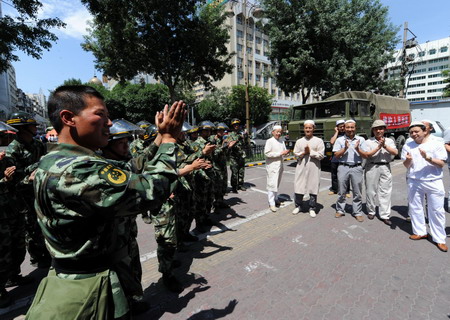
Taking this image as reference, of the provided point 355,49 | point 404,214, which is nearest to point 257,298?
point 404,214

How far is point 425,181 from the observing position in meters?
3.86

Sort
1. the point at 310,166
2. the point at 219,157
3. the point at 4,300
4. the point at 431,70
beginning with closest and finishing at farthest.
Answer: the point at 4,300, the point at 310,166, the point at 219,157, the point at 431,70

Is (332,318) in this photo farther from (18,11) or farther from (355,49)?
(355,49)

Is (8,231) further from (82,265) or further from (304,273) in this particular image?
(304,273)

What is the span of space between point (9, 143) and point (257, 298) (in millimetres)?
3879

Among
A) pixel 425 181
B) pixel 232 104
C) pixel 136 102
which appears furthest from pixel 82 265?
pixel 232 104

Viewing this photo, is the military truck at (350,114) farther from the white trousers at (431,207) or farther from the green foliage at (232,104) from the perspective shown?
the green foliage at (232,104)

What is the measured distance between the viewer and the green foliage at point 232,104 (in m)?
34.2

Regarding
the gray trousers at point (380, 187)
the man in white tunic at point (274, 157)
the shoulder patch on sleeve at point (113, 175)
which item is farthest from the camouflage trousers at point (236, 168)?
the shoulder patch on sleeve at point (113, 175)

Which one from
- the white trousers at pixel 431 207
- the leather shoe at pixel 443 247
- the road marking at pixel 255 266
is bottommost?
the road marking at pixel 255 266

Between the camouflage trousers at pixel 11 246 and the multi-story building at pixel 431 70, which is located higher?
the multi-story building at pixel 431 70

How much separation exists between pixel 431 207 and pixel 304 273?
2343 millimetres

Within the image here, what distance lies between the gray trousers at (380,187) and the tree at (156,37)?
34.9ft

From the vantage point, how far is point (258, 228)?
4.70m
